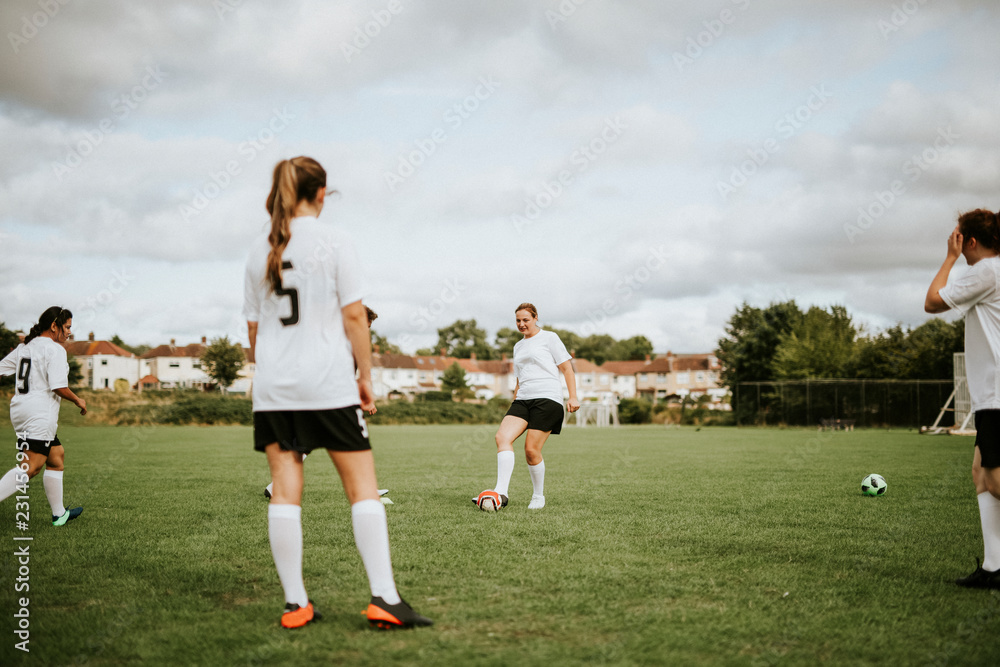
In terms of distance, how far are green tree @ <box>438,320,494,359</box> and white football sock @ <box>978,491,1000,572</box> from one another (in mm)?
118666

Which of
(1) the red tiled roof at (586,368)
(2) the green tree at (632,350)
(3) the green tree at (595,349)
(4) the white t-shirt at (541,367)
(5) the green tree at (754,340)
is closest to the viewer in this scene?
(4) the white t-shirt at (541,367)

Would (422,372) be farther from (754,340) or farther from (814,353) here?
(814,353)

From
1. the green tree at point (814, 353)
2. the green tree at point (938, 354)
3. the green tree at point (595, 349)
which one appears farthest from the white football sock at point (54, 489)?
the green tree at point (595, 349)

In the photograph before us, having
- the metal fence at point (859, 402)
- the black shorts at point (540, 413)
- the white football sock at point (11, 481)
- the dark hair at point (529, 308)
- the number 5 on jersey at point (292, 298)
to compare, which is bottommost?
the metal fence at point (859, 402)

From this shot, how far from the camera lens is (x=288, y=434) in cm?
358

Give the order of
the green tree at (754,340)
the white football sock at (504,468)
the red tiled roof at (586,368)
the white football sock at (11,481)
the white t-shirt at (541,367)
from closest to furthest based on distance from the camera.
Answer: the white football sock at (11,481) → the white football sock at (504,468) → the white t-shirt at (541,367) → the green tree at (754,340) → the red tiled roof at (586,368)

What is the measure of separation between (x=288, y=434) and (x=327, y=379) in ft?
1.17

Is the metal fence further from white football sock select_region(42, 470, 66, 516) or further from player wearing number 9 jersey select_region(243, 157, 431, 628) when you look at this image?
player wearing number 9 jersey select_region(243, 157, 431, 628)

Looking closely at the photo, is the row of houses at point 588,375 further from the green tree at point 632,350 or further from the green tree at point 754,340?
the green tree at point 754,340

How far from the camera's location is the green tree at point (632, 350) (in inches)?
5290

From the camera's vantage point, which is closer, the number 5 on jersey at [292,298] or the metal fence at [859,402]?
the number 5 on jersey at [292,298]

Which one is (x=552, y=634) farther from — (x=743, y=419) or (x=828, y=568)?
(x=743, y=419)

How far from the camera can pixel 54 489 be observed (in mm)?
7020

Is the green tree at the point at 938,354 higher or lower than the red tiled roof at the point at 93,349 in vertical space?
lower
